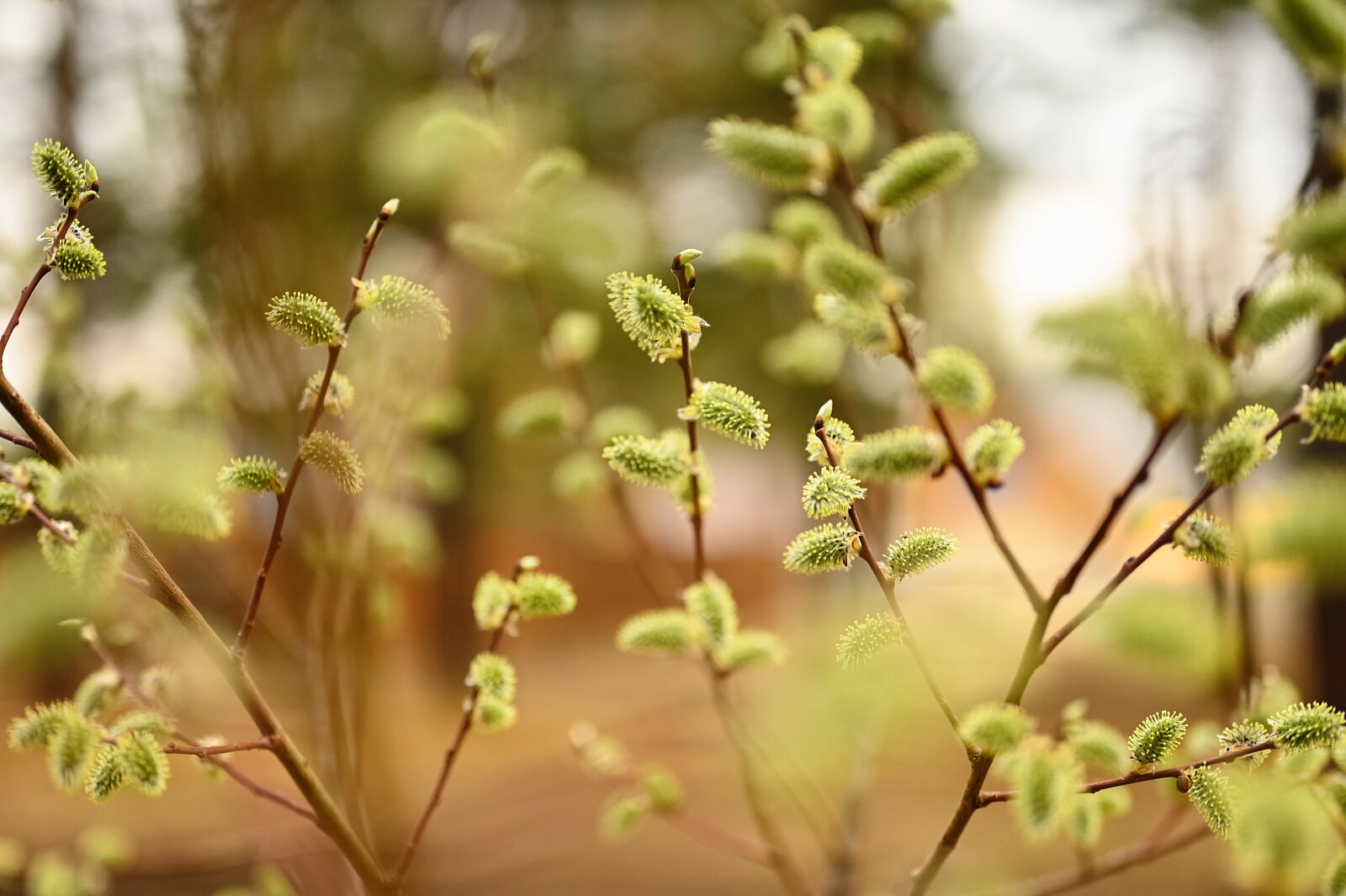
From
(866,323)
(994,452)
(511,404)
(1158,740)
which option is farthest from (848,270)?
(511,404)

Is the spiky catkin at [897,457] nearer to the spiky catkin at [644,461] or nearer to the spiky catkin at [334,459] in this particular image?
the spiky catkin at [644,461]

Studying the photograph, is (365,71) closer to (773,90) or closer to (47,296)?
(773,90)

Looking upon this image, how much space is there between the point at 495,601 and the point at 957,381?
0.41 meters

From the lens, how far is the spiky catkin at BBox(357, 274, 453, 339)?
0.59 meters

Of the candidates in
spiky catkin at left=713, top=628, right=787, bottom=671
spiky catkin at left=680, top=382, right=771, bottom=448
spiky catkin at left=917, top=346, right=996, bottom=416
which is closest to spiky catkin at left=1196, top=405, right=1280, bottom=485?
spiky catkin at left=917, top=346, right=996, bottom=416

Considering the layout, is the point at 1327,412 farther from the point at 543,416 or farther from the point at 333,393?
the point at 543,416

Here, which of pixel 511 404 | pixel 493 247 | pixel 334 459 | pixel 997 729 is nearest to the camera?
pixel 997 729

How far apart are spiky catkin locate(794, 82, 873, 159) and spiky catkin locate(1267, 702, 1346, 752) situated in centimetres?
46

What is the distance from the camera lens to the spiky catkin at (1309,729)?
1.87 ft

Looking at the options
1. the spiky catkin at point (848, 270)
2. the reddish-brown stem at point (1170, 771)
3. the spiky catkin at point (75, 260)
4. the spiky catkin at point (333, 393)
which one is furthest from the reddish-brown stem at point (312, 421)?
the reddish-brown stem at point (1170, 771)

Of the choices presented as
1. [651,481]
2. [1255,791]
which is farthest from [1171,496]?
[651,481]

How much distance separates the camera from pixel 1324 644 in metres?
2.81

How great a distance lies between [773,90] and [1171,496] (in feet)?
12.3

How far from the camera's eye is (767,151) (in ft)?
2.01
